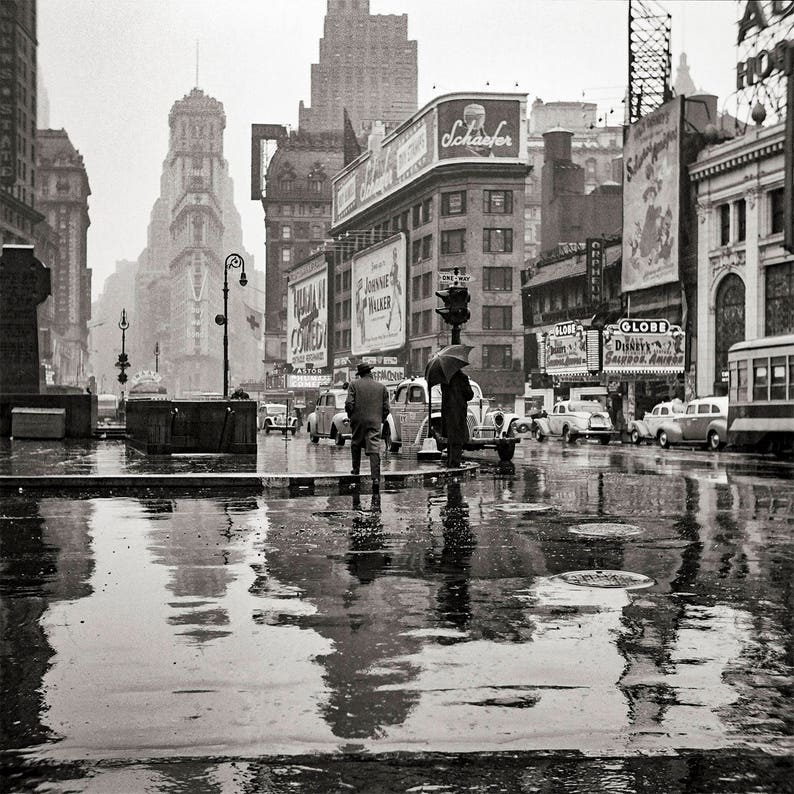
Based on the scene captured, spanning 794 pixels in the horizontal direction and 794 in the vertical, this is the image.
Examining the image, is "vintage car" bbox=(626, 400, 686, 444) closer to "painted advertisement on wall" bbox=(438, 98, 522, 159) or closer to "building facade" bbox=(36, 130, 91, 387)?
"painted advertisement on wall" bbox=(438, 98, 522, 159)

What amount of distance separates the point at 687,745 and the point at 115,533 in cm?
767

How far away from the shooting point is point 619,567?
871cm

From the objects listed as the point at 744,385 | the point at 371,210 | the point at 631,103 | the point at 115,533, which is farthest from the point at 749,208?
the point at 371,210

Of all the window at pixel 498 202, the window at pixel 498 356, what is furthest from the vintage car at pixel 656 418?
the window at pixel 498 202

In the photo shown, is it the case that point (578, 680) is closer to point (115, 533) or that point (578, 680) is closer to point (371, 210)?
point (115, 533)

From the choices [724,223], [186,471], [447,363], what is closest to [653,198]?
[724,223]

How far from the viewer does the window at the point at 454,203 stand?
93.8 metres

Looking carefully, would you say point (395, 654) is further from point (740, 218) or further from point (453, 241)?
point (453, 241)

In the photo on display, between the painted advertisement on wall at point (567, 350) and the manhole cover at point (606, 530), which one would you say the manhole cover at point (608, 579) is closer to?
the manhole cover at point (606, 530)

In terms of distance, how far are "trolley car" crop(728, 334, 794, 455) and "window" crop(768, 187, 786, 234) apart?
18688 mm

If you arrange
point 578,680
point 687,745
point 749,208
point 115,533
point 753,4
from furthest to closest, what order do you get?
point 749,208
point 753,4
point 115,533
point 578,680
point 687,745

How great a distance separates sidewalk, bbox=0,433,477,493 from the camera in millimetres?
15727

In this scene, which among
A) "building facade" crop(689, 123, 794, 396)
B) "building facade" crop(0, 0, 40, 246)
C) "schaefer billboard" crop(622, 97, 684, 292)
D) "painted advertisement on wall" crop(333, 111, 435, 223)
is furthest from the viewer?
"painted advertisement on wall" crop(333, 111, 435, 223)

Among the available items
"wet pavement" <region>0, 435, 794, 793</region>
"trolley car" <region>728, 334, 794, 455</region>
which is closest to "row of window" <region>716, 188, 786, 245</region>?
"trolley car" <region>728, 334, 794, 455</region>
